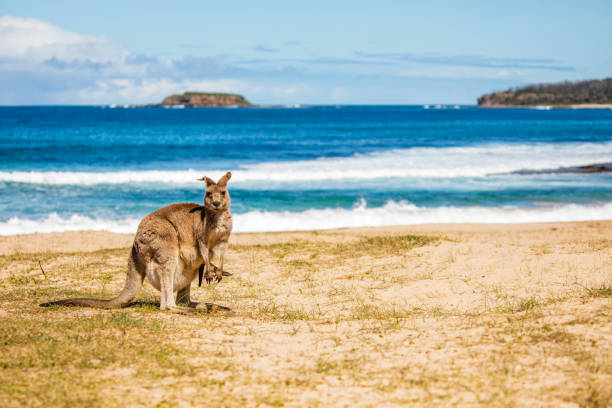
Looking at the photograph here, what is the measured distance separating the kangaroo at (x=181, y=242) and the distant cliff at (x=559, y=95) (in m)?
169

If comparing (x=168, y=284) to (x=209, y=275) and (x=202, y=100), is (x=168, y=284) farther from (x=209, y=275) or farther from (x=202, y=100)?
(x=202, y=100)

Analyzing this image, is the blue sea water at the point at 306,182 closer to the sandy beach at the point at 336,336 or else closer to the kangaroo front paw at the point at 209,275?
the sandy beach at the point at 336,336

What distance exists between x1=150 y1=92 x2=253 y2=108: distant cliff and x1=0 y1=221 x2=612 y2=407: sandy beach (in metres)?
179

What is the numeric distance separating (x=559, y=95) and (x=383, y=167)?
528 feet

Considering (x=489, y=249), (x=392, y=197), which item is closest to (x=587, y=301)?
(x=489, y=249)

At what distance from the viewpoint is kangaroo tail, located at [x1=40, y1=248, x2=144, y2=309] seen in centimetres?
653

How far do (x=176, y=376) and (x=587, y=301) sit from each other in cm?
441

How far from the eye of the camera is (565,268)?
831 centimetres

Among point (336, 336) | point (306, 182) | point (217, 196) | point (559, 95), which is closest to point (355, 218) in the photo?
point (306, 182)

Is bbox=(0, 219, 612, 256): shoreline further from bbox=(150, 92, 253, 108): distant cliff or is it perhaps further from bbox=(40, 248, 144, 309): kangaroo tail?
bbox=(150, 92, 253, 108): distant cliff

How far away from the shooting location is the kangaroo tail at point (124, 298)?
653 centimetres

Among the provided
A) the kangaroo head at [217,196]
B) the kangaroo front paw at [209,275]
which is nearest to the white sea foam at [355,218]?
the kangaroo front paw at [209,275]

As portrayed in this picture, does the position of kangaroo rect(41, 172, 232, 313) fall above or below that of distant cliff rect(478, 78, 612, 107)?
below

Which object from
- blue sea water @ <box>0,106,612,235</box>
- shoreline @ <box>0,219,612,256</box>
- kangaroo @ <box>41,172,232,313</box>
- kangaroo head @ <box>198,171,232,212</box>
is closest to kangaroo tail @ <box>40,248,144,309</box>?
kangaroo @ <box>41,172,232,313</box>
